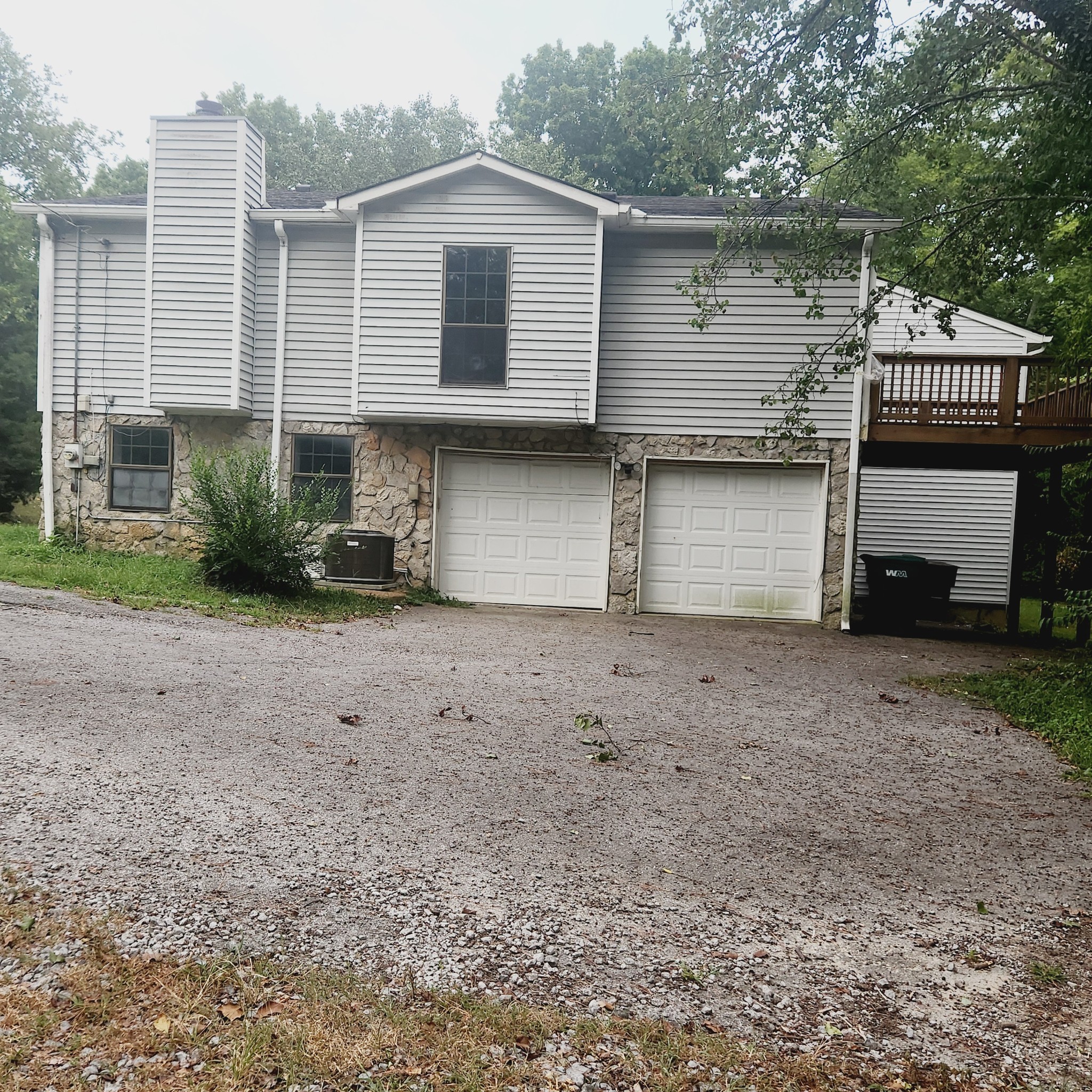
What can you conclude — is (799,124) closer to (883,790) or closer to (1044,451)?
(1044,451)

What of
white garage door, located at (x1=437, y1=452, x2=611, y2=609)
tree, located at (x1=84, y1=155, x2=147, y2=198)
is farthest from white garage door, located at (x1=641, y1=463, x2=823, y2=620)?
tree, located at (x1=84, y1=155, x2=147, y2=198)

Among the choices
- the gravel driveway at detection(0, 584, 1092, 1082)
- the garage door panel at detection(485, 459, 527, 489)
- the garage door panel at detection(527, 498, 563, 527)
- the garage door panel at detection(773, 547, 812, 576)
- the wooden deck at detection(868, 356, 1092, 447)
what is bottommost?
the gravel driveway at detection(0, 584, 1092, 1082)

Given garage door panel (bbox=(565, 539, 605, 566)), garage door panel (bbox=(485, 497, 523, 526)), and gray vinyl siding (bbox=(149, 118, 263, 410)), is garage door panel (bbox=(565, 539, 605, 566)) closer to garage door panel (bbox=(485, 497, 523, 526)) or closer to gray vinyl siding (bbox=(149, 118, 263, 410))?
garage door panel (bbox=(485, 497, 523, 526))

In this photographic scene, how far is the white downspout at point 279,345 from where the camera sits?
11891mm

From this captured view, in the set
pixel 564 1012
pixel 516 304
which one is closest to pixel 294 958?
pixel 564 1012

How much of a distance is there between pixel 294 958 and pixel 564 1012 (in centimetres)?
79

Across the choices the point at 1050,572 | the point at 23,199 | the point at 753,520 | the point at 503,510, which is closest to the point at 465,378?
the point at 503,510

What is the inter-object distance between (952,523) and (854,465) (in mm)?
5124

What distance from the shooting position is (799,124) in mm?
9516

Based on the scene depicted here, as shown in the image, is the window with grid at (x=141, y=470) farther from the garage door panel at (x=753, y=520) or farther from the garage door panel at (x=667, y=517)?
the garage door panel at (x=753, y=520)

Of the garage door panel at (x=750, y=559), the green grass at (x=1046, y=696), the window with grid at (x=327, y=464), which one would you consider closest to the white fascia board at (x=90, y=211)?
the window with grid at (x=327, y=464)

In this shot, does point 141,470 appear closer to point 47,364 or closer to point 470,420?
point 47,364

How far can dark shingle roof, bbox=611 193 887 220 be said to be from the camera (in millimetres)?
10195

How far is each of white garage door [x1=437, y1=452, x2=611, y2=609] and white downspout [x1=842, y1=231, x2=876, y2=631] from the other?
129 inches
